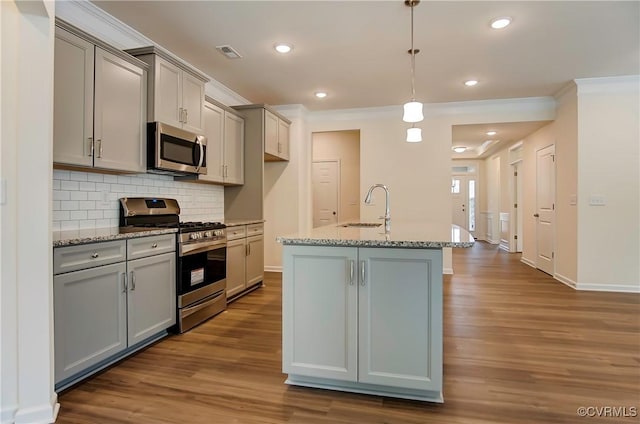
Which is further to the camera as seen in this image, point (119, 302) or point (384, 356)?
point (119, 302)

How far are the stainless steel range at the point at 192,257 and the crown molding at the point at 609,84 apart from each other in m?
4.69

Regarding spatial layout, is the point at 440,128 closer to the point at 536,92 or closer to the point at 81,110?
the point at 536,92

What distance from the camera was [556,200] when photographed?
526cm

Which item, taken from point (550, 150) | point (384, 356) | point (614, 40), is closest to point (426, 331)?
point (384, 356)

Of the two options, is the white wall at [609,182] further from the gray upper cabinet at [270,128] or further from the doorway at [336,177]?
the gray upper cabinet at [270,128]

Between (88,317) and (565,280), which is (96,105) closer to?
(88,317)

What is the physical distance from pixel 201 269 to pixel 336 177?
428cm

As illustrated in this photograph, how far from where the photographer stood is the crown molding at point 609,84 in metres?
4.39

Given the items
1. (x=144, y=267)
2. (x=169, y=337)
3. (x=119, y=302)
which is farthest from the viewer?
(x=169, y=337)

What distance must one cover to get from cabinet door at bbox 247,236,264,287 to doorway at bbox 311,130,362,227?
2.69 m

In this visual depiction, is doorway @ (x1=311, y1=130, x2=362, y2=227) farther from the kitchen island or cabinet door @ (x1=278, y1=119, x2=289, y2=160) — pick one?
the kitchen island

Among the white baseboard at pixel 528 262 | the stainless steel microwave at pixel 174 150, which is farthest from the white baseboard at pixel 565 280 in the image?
the stainless steel microwave at pixel 174 150

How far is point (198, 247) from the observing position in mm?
3229

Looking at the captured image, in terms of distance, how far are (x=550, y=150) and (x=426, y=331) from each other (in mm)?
4876
